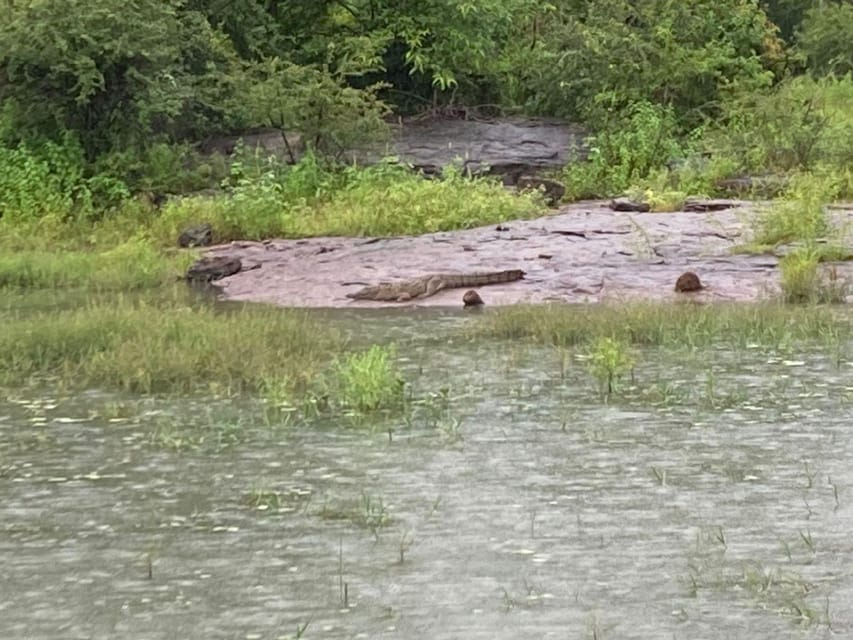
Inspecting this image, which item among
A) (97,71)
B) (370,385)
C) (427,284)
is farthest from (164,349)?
(97,71)

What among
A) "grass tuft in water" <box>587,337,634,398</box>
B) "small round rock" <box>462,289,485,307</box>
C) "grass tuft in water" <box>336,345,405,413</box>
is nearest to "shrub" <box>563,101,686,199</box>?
"small round rock" <box>462,289,485,307</box>

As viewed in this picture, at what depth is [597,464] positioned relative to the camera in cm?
793

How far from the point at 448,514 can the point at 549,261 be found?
1062 cm

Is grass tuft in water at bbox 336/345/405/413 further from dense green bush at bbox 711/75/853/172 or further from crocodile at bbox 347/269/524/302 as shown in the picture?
dense green bush at bbox 711/75/853/172

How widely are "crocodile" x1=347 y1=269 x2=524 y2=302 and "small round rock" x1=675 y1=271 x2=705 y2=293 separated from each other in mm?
2037

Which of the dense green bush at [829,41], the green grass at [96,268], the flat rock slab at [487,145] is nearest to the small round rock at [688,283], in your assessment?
the green grass at [96,268]

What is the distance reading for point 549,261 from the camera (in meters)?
17.4

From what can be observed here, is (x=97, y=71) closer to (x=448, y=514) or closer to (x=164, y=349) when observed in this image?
(x=164, y=349)

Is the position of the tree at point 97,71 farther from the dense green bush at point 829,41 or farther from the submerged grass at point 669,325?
the dense green bush at point 829,41

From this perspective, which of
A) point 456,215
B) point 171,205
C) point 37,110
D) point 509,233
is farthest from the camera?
point 37,110

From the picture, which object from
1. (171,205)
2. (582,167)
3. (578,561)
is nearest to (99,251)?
(171,205)

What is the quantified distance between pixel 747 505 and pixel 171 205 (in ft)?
53.1

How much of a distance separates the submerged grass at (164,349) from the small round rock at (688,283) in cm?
434

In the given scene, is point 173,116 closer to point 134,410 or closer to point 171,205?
point 171,205
